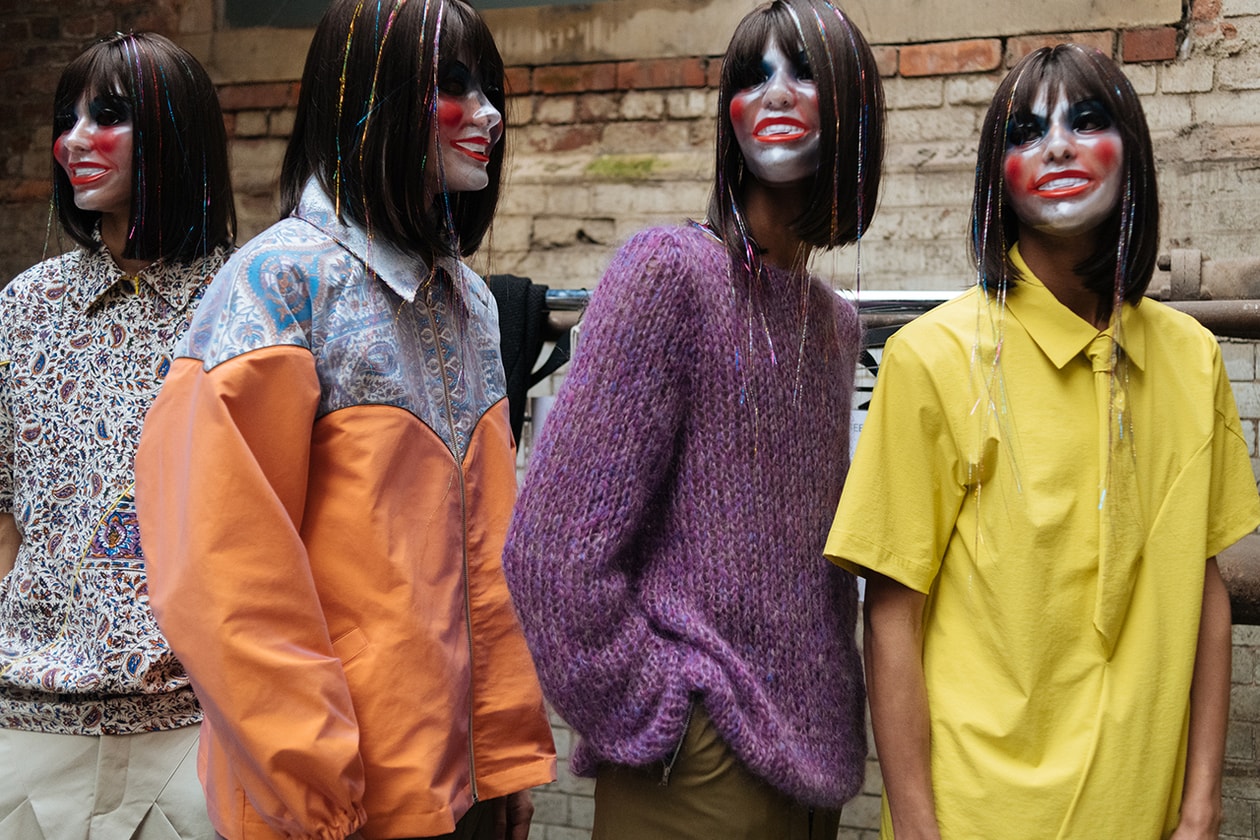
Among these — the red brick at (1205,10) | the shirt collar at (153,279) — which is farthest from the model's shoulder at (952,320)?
the red brick at (1205,10)

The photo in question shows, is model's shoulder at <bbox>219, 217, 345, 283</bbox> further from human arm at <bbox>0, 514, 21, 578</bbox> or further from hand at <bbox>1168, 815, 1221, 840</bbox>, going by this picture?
hand at <bbox>1168, 815, 1221, 840</bbox>

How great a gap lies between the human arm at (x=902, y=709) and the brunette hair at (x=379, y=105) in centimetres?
71

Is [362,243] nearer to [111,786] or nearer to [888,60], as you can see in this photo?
[111,786]

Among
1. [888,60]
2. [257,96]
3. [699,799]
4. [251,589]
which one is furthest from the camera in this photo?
[257,96]

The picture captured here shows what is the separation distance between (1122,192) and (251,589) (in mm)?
1055

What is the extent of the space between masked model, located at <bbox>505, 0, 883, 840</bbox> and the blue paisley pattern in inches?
7.5

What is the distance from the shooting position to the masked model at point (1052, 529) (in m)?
1.34

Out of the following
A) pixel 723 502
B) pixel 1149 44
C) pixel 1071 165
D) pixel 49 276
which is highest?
pixel 1149 44

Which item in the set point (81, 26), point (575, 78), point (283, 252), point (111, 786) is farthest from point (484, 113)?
point (81, 26)

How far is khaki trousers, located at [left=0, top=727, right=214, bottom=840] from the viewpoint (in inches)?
66.5

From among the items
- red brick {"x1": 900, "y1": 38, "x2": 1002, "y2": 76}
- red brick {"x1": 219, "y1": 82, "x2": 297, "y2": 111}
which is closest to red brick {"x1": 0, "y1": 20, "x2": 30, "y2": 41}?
red brick {"x1": 219, "y1": 82, "x2": 297, "y2": 111}

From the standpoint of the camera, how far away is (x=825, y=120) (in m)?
1.43

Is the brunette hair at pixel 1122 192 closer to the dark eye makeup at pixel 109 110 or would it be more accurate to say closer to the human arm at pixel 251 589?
the human arm at pixel 251 589

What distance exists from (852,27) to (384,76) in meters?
0.55
